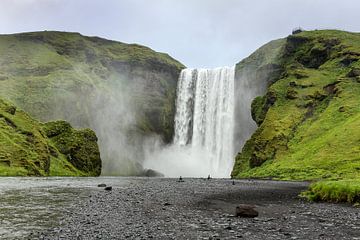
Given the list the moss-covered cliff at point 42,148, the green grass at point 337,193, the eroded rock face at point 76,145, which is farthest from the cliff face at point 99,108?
the green grass at point 337,193

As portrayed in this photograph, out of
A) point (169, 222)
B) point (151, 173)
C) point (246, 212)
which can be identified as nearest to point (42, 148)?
point (151, 173)

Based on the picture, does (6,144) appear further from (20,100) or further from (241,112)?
(241,112)

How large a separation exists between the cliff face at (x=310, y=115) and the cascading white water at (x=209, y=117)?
43.9 ft

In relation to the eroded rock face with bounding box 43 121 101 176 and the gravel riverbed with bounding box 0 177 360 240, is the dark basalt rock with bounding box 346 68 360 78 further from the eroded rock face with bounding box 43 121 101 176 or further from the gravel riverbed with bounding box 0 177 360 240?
the gravel riverbed with bounding box 0 177 360 240

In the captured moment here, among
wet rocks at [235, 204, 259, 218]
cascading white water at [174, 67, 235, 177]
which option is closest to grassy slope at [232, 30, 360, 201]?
cascading white water at [174, 67, 235, 177]

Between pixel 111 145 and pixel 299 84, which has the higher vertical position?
pixel 299 84

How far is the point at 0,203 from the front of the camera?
3269 cm

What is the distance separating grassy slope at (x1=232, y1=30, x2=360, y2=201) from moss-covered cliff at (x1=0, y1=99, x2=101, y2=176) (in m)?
50.5

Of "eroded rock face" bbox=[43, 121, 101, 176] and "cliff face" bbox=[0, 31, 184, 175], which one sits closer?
"eroded rock face" bbox=[43, 121, 101, 176]

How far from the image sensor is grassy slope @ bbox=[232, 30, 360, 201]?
3450 inches

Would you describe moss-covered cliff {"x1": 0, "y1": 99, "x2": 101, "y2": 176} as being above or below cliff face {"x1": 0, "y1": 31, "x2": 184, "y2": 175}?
below

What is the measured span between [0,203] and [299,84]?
11574 cm

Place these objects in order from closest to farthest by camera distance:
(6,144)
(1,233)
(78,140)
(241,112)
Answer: (1,233) → (6,144) → (78,140) → (241,112)

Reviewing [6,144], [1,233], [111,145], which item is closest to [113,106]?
[111,145]
